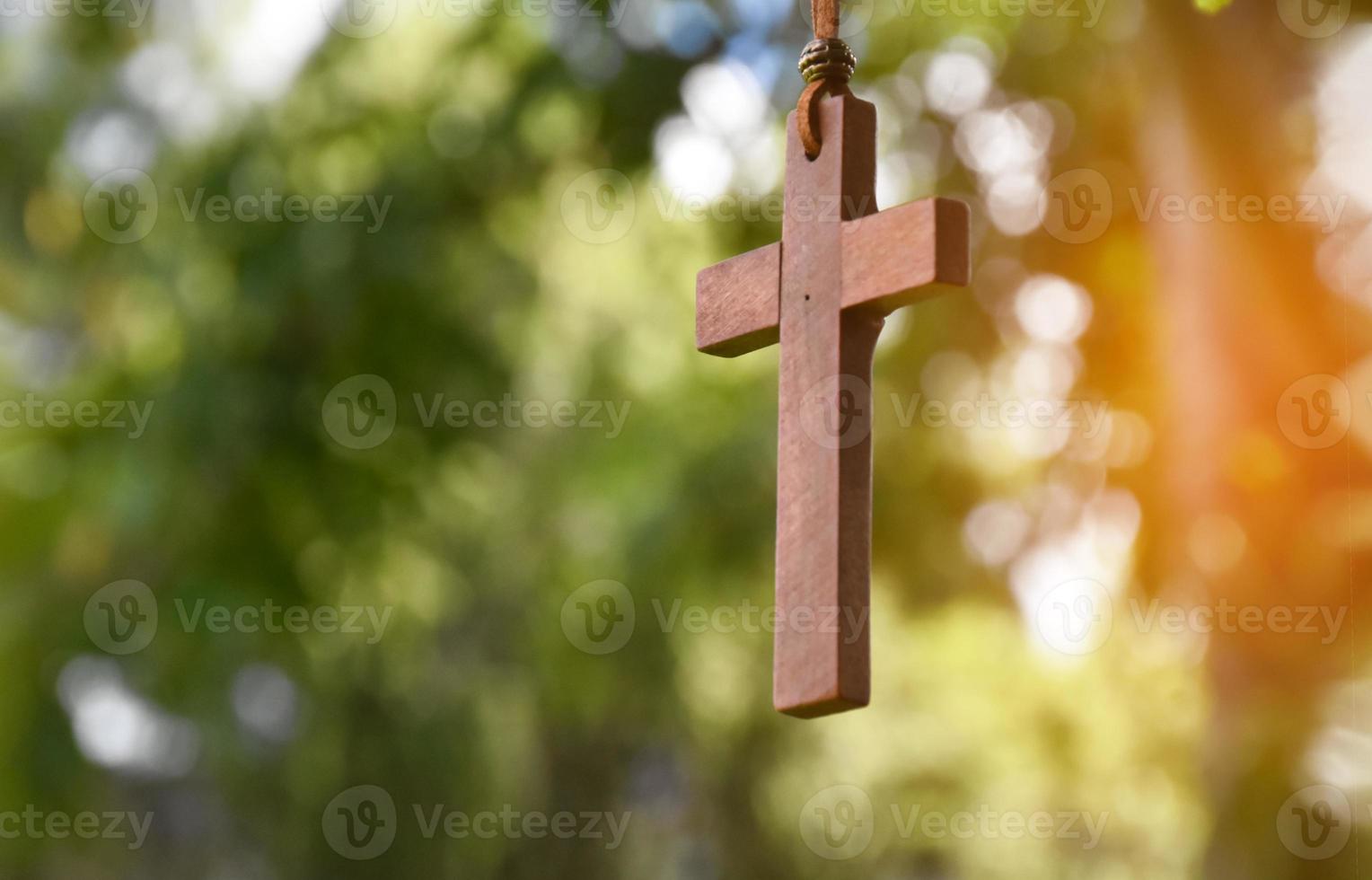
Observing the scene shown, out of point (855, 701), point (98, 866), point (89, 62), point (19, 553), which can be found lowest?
point (98, 866)

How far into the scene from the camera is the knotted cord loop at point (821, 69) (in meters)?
1.90

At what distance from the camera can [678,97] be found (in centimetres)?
506

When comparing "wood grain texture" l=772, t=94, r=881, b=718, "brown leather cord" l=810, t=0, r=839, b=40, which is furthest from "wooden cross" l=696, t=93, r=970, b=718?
"brown leather cord" l=810, t=0, r=839, b=40

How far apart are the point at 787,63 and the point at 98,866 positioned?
6084 mm

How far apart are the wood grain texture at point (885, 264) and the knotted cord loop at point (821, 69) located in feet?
0.41

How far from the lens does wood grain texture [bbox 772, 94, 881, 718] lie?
1.72 metres

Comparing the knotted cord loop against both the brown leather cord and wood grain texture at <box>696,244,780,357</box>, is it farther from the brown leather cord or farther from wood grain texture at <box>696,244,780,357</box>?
wood grain texture at <box>696,244,780,357</box>

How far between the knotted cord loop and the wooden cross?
1 cm

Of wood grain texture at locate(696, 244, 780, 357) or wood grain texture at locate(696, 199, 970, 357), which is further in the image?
wood grain texture at locate(696, 244, 780, 357)

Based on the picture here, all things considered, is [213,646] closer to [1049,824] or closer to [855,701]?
[855,701]

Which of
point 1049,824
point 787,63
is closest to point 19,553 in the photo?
point 787,63

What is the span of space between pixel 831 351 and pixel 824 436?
114 mm

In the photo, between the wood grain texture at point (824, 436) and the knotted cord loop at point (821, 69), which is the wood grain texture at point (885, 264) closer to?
the wood grain texture at point (824, 436)

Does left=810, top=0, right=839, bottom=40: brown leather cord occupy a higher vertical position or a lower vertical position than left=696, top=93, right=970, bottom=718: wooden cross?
higher
